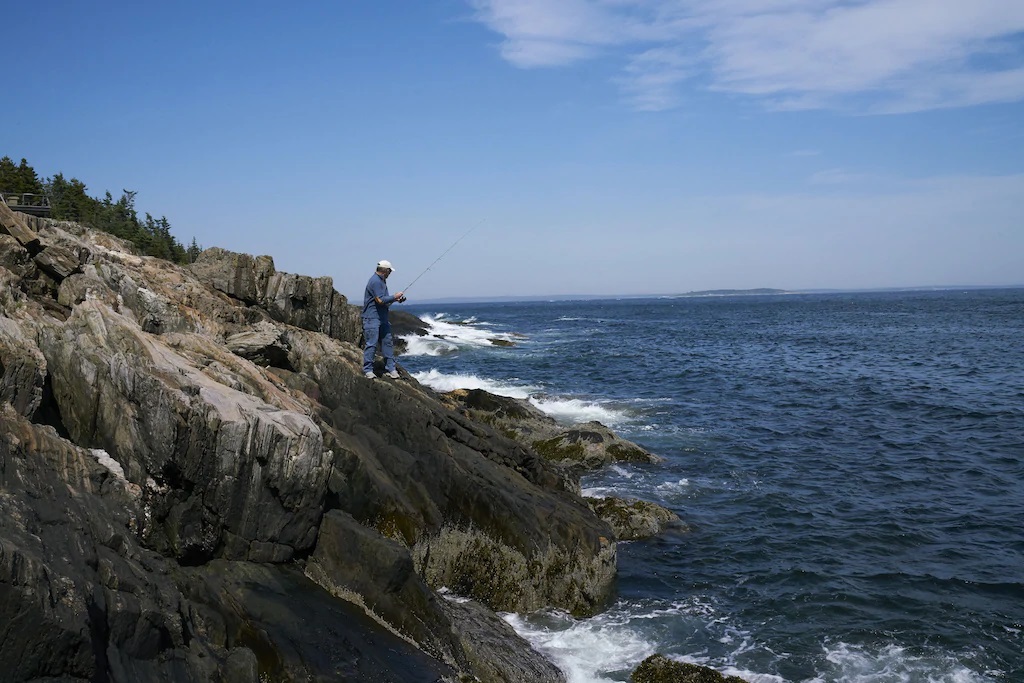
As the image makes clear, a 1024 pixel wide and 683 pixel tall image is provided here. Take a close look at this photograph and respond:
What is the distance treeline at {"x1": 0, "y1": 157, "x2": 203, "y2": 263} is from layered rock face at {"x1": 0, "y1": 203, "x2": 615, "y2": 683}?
25414 mm

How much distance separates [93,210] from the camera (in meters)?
44.4

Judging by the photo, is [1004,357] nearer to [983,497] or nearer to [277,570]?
[983,497]

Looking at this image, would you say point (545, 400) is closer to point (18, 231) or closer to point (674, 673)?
point (674, 673)

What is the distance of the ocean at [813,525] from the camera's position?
12.2m

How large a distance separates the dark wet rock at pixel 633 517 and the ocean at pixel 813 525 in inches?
16.7

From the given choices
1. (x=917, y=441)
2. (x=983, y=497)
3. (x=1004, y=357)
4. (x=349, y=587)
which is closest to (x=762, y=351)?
(x=1004, y=357)

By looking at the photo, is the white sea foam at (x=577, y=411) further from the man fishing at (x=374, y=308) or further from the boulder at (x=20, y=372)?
the boulder at (x=20, y=372)

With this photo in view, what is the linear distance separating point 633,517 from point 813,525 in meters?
4.46

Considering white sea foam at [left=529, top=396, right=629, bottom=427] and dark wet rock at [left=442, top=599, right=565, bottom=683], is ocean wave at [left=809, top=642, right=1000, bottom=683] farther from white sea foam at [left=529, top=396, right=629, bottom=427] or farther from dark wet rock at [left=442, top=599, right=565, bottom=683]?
white sea foam at [left=529, top=396, right=629, bottom=427]

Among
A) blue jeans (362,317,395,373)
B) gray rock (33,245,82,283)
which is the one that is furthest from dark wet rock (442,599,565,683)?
gray rock (33,245,82,283)

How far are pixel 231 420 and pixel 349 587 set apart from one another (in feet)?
9.09

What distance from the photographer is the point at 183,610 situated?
7969 millimetres

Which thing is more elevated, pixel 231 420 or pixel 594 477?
pixel 231 420

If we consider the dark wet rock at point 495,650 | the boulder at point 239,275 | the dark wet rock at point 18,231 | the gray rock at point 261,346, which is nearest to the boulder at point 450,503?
the gray rock at point 261,346
